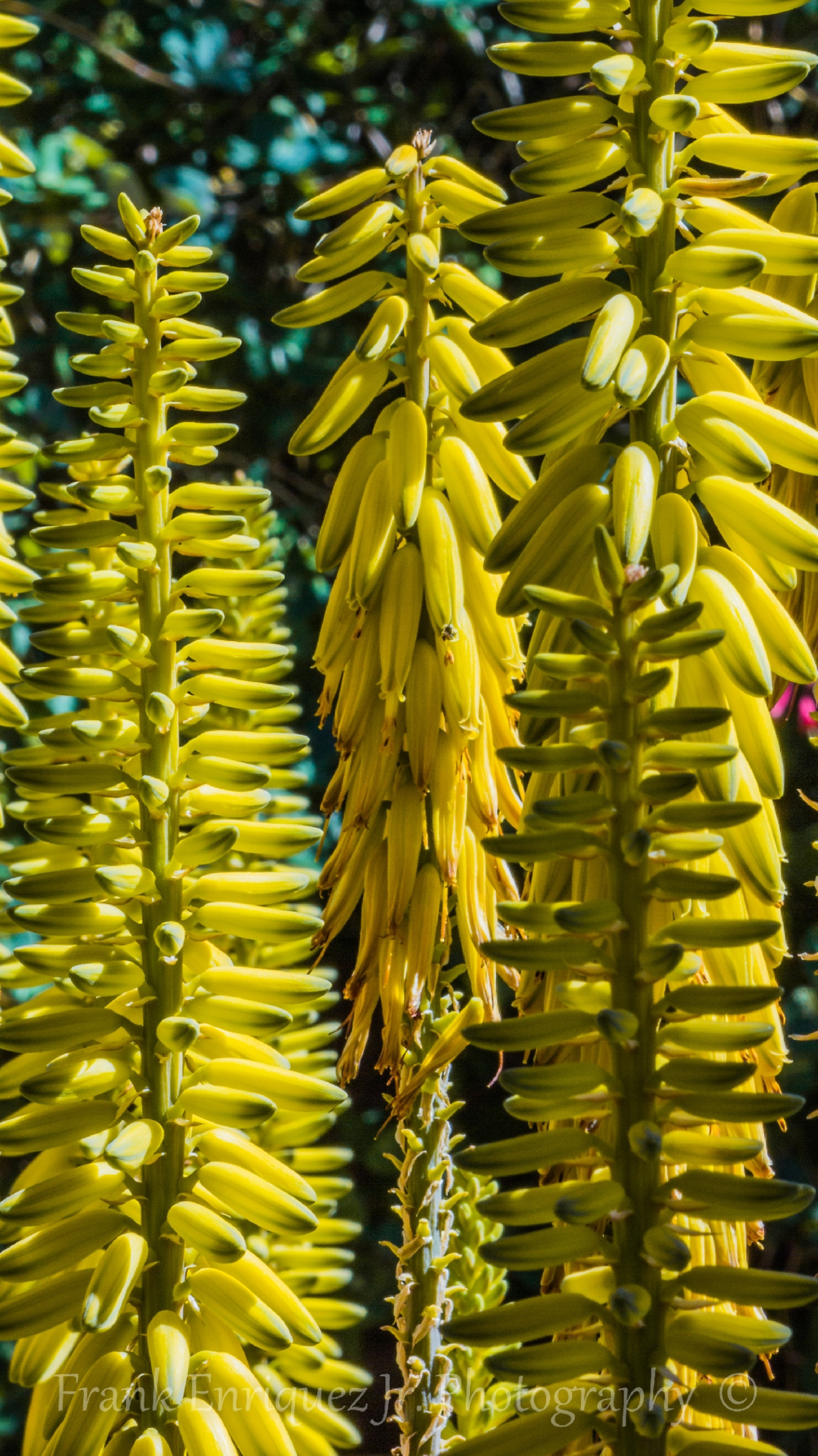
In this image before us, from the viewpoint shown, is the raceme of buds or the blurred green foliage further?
the blurred green foliage

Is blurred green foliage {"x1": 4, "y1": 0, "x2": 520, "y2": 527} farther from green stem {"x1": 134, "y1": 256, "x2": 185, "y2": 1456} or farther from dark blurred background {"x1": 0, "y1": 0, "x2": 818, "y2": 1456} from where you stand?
green stem {"x1": 134, "y1": 256, "x2": 185, "y2": 1456}

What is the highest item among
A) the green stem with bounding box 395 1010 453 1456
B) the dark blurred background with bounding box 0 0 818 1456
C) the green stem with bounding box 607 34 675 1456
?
the dark blurred background with bounding box 0 0 818 1456

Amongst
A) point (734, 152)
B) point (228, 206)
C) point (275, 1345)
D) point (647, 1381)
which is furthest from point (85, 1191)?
point (228, 206)

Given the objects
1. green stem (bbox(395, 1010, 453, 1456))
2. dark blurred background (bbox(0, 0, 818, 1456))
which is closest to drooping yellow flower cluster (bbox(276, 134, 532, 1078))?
green stem (bbox(395, 1010, 453, 1456))

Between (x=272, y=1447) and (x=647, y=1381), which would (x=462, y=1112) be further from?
(x=647, y=1381)

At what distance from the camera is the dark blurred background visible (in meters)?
1.84

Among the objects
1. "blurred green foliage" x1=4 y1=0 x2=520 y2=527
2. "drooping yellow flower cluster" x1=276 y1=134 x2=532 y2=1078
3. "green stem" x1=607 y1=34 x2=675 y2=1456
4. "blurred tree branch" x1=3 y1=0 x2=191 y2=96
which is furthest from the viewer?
"blurred green foliage" x1=4 y1=0 x2=520 y2=527

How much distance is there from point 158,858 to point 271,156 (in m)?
1.81

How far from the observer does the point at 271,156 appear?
202 cm

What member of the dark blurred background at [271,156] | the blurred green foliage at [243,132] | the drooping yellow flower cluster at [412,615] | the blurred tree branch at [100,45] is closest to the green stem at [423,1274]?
the drooping yellow flower cluster at [412,615]

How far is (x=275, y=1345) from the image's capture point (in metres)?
0.41

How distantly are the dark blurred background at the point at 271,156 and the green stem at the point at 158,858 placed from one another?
1313 mm

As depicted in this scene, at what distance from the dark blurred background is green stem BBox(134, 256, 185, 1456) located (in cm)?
131

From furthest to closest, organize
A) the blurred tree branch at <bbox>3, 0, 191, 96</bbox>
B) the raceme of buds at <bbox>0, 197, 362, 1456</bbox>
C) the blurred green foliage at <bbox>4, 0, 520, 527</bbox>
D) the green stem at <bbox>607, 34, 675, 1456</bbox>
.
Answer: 1. the blurred green foliage at <bbox>4, 0, 520, 527</bbox>
2. the blurred tree branch at <bbox>3, 0, 191, 96</bbox>
3. the raceme of buds at <bbox>0, 197, 362, 1456</bbox>
4. the green stem at <bbox>607, 34, 675, 1456</bbox>
